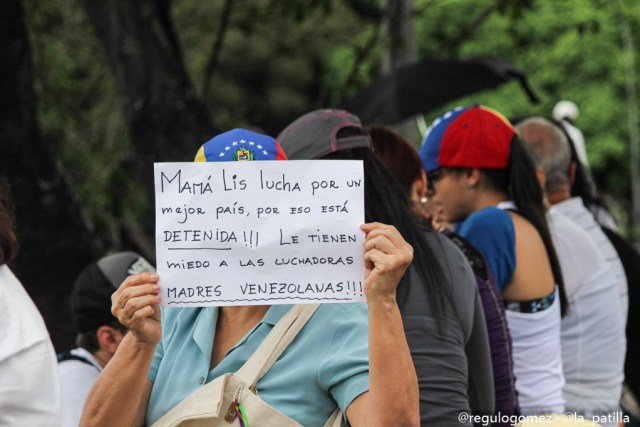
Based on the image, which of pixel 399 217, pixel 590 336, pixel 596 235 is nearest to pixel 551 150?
pixel 596 235

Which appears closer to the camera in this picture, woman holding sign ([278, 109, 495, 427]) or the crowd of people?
the crowd of people

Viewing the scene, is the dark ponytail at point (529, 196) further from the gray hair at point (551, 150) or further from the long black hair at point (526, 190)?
the gray hair at point (551, 150)

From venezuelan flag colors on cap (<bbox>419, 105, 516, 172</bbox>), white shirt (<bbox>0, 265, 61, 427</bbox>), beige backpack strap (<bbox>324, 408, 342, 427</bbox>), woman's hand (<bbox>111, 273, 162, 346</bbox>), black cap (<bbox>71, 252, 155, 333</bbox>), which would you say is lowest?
beige backpack strap (<bbox>324, 408, 342, 427</bbox>)

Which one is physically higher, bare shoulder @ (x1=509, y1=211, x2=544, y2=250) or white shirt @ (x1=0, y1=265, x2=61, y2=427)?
bare shoulder @ (x1=509, y1=211, x2=544, y2=250)

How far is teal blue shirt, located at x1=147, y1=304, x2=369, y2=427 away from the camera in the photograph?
2.17m

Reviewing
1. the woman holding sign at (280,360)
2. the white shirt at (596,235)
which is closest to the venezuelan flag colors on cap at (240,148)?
the woman holding sign at (280,360)

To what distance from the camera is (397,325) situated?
6.91 feet

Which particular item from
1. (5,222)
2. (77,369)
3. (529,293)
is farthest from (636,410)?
(5,222)

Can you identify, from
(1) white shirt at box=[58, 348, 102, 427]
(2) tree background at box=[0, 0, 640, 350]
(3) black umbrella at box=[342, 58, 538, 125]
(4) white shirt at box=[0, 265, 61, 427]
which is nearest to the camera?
(4) white shirt at box=[0, 265, 61, 427]

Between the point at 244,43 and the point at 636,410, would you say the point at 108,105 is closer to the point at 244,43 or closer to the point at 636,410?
the point at 244,43

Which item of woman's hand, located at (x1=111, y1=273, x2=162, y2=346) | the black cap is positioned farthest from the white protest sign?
the black cap

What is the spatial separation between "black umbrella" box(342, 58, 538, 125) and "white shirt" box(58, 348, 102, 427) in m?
2.82

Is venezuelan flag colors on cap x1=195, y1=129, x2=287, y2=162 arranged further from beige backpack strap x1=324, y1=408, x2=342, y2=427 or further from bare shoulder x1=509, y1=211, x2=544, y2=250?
bare shoulder x1=509, y1=211, x2=544, y2=250

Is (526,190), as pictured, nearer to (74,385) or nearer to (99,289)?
(99,289)
